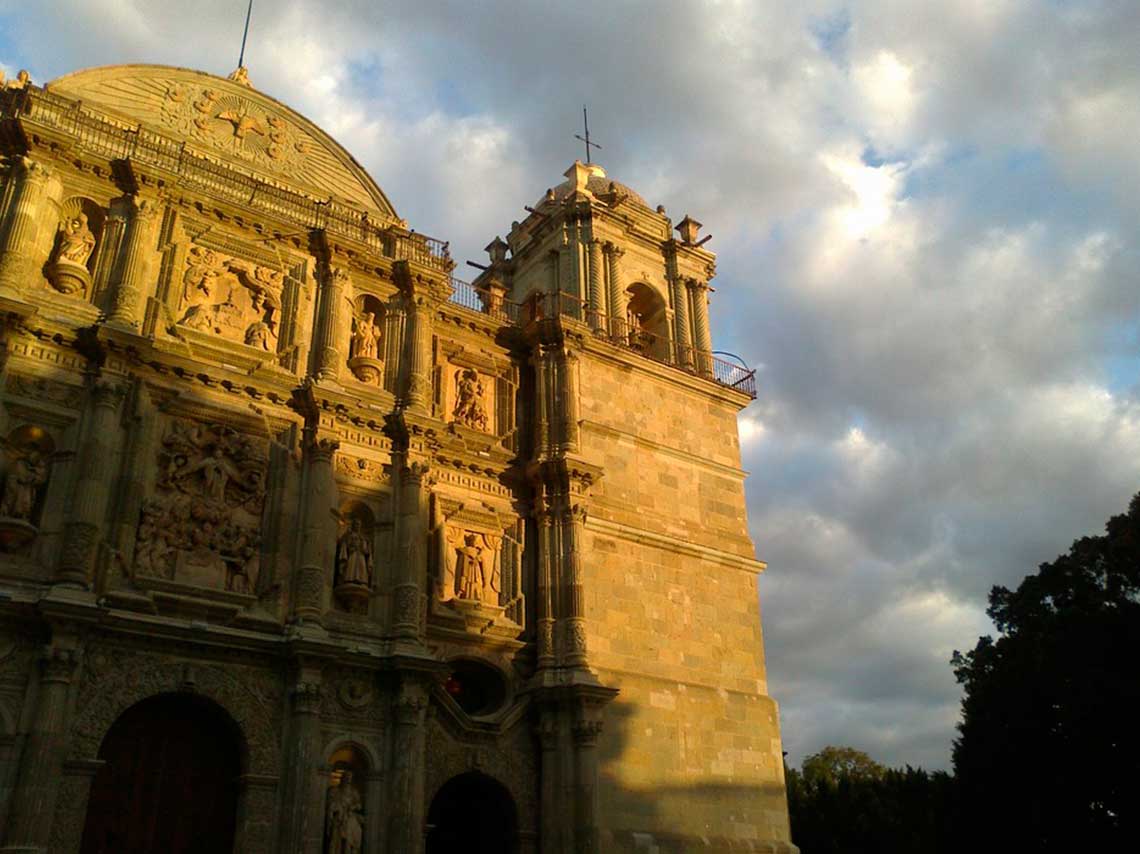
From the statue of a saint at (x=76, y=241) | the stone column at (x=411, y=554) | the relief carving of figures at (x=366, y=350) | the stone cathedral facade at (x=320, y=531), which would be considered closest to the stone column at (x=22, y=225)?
the stone cathedral facade at (x=320, y=531)

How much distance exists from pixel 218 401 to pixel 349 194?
631cm

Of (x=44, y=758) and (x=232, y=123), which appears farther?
(x=232, y=123)

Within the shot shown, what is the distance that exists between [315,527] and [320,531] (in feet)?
0.34

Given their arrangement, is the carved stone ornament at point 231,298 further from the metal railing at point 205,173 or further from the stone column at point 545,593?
the stone column at point 545,593

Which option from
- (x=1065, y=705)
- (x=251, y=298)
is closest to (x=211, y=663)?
(x=251, y=298)

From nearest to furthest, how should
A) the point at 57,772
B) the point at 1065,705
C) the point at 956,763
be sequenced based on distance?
the point at 57,772 → the point at 1065,705 → the point at 956,763

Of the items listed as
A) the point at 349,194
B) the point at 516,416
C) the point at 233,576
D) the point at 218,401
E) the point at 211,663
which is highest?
the point at 349,194

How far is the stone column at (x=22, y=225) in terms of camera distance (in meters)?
15.3

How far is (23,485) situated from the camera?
14328 millimetres

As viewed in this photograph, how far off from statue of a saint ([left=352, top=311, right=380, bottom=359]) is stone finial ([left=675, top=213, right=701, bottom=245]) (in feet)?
30.9

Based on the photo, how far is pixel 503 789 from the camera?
17.0 m

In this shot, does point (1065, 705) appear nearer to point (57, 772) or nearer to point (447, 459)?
point (447, 459)

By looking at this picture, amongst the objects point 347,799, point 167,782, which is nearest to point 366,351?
point 347,799

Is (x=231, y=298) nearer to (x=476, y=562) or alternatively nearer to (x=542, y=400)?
(x=542, y=400)
